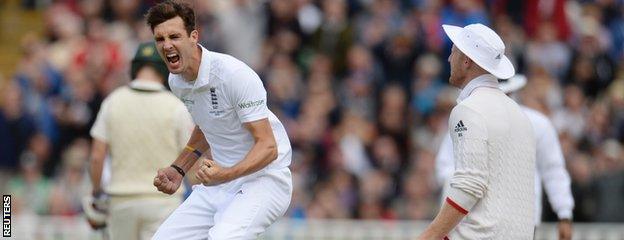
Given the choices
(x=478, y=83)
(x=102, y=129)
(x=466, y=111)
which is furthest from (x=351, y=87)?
(x=466, y=111)

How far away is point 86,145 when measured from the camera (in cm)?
1769

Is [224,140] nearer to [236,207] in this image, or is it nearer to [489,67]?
[236,207]

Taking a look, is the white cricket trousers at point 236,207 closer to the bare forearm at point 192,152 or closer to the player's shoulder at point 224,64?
the bare forearm at point 192,152

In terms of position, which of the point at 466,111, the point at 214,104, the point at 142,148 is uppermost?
the point at 466,111

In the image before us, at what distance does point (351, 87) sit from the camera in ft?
60.9

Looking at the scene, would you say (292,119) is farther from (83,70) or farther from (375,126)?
(83,70)

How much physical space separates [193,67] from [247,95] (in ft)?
1.22

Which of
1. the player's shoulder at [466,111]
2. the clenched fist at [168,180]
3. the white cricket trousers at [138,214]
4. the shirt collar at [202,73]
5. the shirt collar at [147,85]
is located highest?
the player's shoulder at [466,111]

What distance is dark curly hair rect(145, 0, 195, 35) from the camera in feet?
30.3

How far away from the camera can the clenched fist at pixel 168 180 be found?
9367 millimetres

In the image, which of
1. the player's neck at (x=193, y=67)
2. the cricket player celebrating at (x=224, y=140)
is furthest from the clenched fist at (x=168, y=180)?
the player's neck at (x=193, y=67)

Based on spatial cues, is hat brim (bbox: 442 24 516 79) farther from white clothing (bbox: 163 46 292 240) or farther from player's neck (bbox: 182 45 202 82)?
player's neck (bbox: 182 45 202 82)

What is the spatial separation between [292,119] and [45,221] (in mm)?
3765

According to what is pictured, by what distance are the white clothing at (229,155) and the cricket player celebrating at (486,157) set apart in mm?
1241
